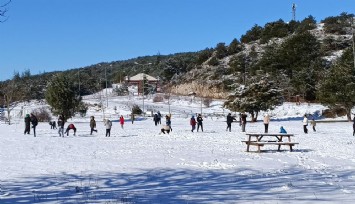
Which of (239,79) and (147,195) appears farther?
(239,79)

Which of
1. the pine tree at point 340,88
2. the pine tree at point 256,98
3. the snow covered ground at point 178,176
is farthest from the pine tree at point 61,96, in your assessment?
the snow covered ground at point 178,176

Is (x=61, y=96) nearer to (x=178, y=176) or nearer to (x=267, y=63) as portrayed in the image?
Result: (x=267, y=63)

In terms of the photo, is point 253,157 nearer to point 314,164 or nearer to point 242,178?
point 314,164

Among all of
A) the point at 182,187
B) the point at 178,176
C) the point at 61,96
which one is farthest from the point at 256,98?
the point at 182,187

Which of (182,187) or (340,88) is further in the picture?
(340,88)

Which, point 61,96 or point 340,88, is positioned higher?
point 61,96

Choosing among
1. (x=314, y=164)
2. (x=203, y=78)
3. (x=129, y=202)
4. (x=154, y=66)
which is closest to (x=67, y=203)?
(x=129, y=202)

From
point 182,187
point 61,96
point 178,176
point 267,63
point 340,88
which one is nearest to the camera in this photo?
point 182,187

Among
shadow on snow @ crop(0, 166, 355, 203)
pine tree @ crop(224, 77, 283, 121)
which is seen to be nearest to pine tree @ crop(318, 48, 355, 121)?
pine tree @ crop(224, 77, 283, 121)

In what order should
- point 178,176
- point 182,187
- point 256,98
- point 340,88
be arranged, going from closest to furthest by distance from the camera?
point 182,187, point 178,176, point 340,88, point 256,98

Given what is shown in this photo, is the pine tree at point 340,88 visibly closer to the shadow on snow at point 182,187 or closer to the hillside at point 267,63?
the hillside at point 267,63

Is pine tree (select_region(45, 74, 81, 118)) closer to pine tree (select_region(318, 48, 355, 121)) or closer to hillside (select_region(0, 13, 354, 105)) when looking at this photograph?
hillside (select_region(0, 13, 354, 105))

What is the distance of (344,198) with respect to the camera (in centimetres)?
820

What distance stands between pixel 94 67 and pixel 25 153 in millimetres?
178135
